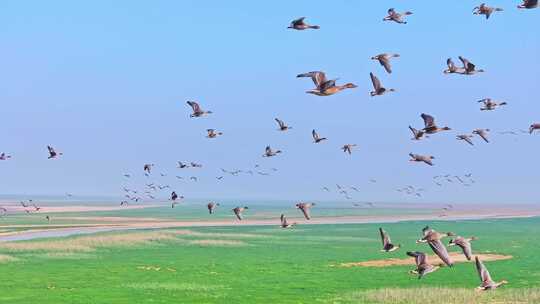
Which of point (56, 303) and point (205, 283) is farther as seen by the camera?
point (205, 283)

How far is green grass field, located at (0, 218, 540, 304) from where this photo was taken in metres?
45.2

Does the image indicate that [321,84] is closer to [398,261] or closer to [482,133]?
[482,133]

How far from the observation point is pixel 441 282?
4988 centimetres

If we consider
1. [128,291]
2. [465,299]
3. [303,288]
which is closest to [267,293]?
[303,288]

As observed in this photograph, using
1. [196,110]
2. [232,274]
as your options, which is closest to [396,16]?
[196,110]

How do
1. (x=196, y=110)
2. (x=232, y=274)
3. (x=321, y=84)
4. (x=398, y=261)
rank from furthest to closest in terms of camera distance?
(x=398, y=261), (x=232, y=274), (x=196, y=110), (x=321, y=84)

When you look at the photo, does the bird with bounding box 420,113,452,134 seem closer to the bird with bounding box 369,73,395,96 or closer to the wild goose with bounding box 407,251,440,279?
the bird with bounding box 369,73,395,96

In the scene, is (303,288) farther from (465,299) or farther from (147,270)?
(147,270)

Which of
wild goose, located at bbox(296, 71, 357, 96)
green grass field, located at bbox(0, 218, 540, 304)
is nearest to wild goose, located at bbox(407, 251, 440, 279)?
wild goose, located at bbox(296, 71, 357, 96)

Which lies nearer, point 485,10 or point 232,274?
point 485,10

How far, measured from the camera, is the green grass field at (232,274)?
4519 cm

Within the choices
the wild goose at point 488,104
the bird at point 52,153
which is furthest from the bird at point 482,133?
the bird at point 52,153

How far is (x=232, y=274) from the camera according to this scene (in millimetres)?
55531

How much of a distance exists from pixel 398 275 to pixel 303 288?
7.93 m
